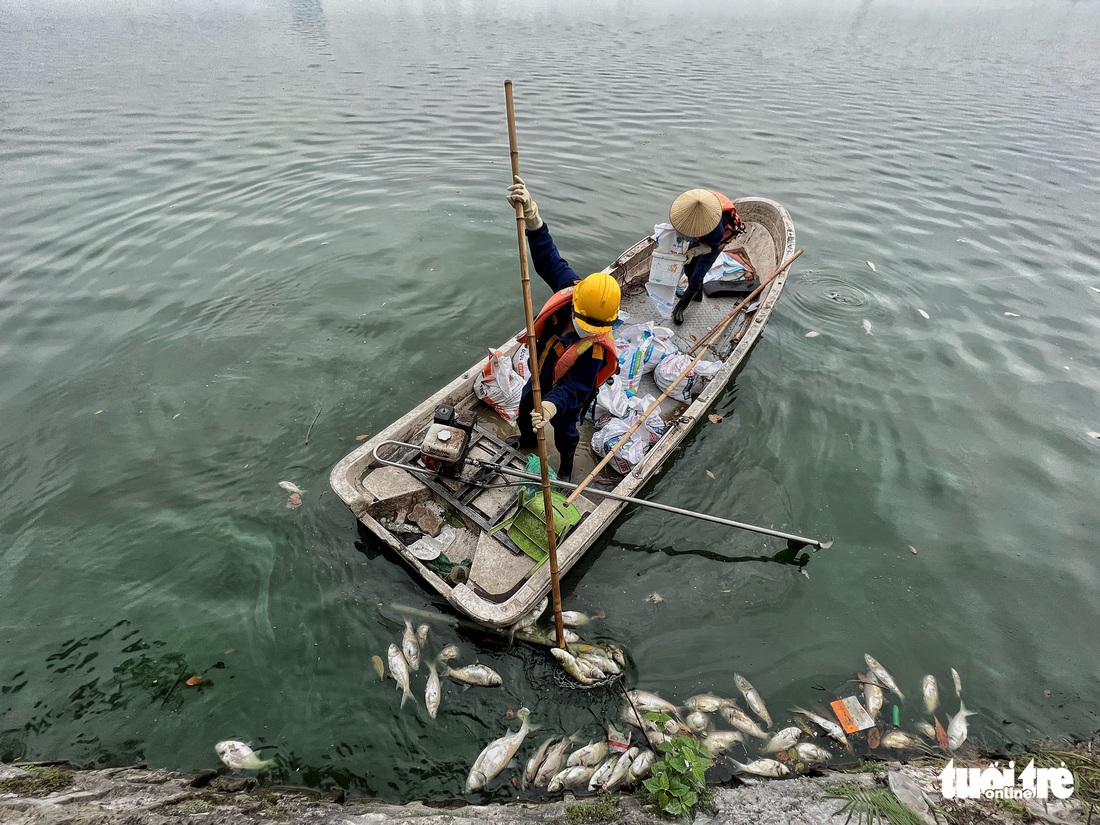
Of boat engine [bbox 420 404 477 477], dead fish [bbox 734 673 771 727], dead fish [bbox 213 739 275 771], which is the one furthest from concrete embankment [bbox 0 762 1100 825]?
boat engine [bbox 420 404 477 477]

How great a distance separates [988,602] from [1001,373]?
4401 millimetres

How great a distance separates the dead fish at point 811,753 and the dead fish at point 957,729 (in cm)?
112

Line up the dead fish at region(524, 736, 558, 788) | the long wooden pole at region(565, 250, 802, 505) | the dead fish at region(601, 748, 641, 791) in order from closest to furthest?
the dead fish at region(601, 748, 641, 791) < the dead fish at region(524, 736, 558, 788) < the long wooden pole at region(565, 250, 802, 505)

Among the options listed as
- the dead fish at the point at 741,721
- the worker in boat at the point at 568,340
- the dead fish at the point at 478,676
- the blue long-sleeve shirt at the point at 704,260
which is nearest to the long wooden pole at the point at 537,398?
the worker in boat at the point at 568,340

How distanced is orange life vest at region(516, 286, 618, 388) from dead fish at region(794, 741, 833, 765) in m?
3.50

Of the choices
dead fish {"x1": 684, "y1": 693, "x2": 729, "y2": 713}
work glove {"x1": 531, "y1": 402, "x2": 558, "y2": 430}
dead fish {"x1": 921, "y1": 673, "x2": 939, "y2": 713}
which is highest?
work glove {"x1": 531, "y1": 402, "x2": 558, "y2": 430}

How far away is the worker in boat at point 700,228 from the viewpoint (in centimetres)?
637

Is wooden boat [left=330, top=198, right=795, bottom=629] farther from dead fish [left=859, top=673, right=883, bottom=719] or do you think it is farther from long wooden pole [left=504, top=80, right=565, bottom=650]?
dead fish [left=859, top=673, right=883, bottom=719]

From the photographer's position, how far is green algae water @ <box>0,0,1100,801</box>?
4.30m

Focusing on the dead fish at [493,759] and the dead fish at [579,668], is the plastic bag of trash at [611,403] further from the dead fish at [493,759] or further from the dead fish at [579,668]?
the dead fish at [493,759]

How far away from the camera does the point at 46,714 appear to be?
3.98 meters

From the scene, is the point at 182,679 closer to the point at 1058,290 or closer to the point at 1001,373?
the point at 1001,373

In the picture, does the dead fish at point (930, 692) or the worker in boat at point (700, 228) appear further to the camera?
the worker in boat at point (700, 228)

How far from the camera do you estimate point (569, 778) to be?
12.1 ft
